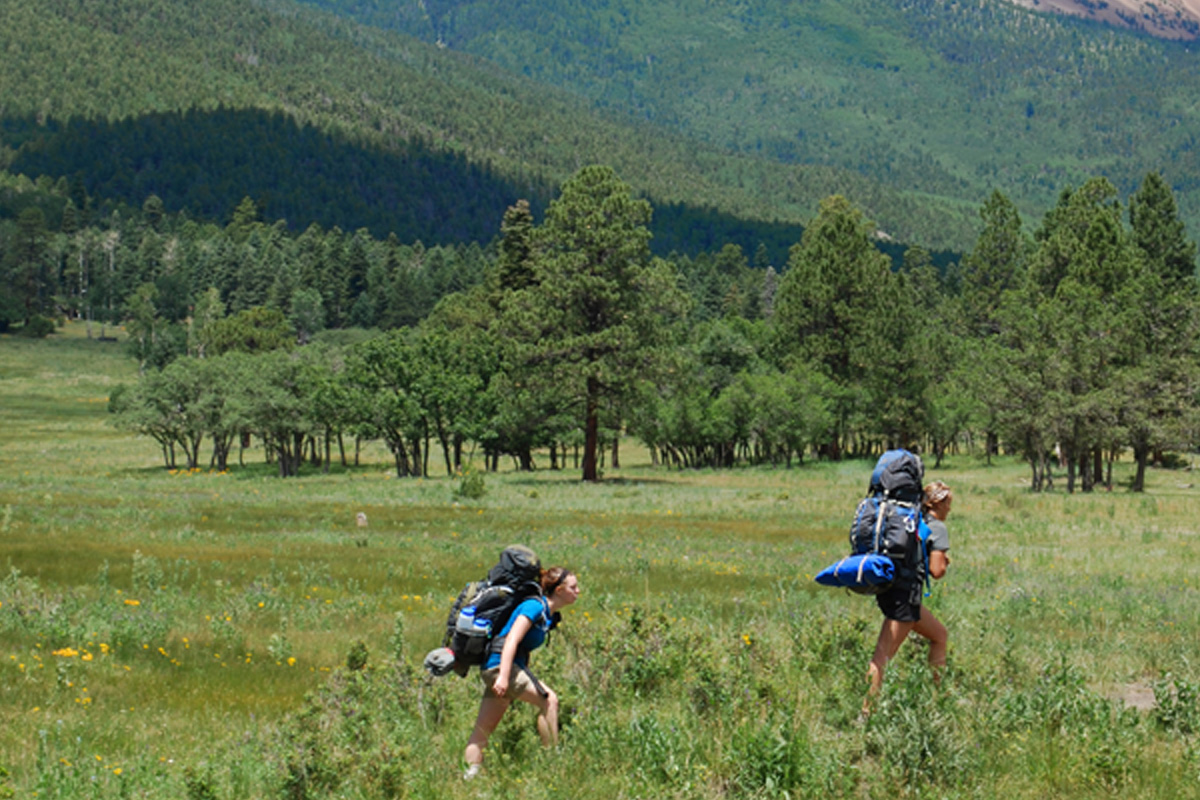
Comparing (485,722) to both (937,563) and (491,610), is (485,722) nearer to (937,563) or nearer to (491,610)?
(491,610)

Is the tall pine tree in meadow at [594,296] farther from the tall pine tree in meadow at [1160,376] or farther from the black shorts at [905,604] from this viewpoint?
the black shorts at [905,604]

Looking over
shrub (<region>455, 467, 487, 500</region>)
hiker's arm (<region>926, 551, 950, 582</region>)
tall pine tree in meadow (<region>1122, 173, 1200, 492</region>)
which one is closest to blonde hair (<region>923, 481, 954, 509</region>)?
hiker's arm (<region>926, 551, 950, 582</region>)

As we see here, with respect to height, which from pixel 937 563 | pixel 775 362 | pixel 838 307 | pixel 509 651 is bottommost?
pixel 509 651

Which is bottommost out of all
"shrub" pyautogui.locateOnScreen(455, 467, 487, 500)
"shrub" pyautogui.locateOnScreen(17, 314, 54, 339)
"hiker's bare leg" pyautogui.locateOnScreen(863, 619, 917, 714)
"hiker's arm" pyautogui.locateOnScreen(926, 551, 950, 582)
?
"shrub" pyautogui.locateOnScreen(455, 467, 487, 500)

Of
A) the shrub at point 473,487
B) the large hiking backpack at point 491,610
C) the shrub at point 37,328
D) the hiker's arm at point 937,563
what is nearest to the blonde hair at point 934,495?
the hiker's arm at point 937,563

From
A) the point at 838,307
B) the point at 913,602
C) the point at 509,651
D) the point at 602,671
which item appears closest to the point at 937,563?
the point at 913,602

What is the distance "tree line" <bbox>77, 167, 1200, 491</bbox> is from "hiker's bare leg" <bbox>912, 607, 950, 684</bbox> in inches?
1582

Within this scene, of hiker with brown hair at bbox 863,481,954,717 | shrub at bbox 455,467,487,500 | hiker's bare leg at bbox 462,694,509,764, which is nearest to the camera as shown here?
hiker's bare leg at bbox 462,694,509,764

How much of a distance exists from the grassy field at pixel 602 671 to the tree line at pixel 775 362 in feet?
79.7

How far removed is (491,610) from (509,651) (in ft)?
1.17

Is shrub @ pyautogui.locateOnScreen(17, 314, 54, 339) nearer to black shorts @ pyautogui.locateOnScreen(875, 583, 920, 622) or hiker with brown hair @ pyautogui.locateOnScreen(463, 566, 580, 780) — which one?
hiker with brown hair @ pyautogui.locateOnScreen(463, 566, 580, 780)

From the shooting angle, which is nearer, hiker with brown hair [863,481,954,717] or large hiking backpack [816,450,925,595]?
large hiking backpack [816,450,925,595]

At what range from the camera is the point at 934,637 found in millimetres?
9320

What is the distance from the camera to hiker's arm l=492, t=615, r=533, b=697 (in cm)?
712
